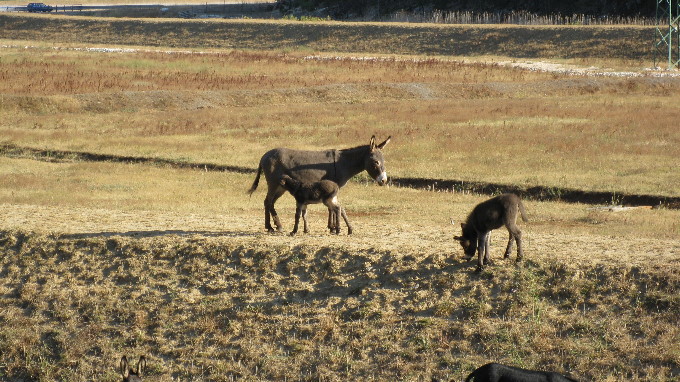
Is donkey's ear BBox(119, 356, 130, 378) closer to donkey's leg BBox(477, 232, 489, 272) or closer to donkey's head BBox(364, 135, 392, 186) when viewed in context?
donkey's leg BBox(477, 232, 489, 272)

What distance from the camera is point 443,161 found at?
29469mm

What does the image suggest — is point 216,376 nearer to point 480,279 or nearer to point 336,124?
point 480,279

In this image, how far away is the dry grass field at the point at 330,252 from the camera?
529 inches

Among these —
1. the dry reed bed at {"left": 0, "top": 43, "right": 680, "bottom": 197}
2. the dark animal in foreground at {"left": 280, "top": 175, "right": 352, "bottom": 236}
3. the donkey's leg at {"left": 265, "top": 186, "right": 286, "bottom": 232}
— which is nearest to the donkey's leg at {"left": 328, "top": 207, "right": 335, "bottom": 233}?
the dark animal in foreground at {"left": 280, "top": 175, "right": 352, "bottom": 236}

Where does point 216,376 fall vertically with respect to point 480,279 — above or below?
below

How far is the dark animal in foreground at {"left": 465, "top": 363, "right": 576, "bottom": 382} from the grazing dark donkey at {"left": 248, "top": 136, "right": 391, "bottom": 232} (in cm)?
700

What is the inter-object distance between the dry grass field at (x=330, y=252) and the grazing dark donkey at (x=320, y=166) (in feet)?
3.30

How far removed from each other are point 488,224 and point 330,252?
9.56ft

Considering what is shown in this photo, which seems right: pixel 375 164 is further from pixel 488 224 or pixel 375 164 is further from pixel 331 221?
pixel 488 224

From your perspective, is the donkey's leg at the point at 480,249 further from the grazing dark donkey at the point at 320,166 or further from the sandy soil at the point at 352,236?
the grazing dark donkey at the point at 320,166

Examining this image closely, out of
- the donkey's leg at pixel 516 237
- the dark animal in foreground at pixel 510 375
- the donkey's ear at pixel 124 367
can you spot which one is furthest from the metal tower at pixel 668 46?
the donkey's ear at pixel 124 367

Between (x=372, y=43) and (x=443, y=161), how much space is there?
48.7m

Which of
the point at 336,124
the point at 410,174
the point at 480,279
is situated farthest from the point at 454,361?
the point at 336,124

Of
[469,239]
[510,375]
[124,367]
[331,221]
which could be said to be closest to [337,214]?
[331,221]
